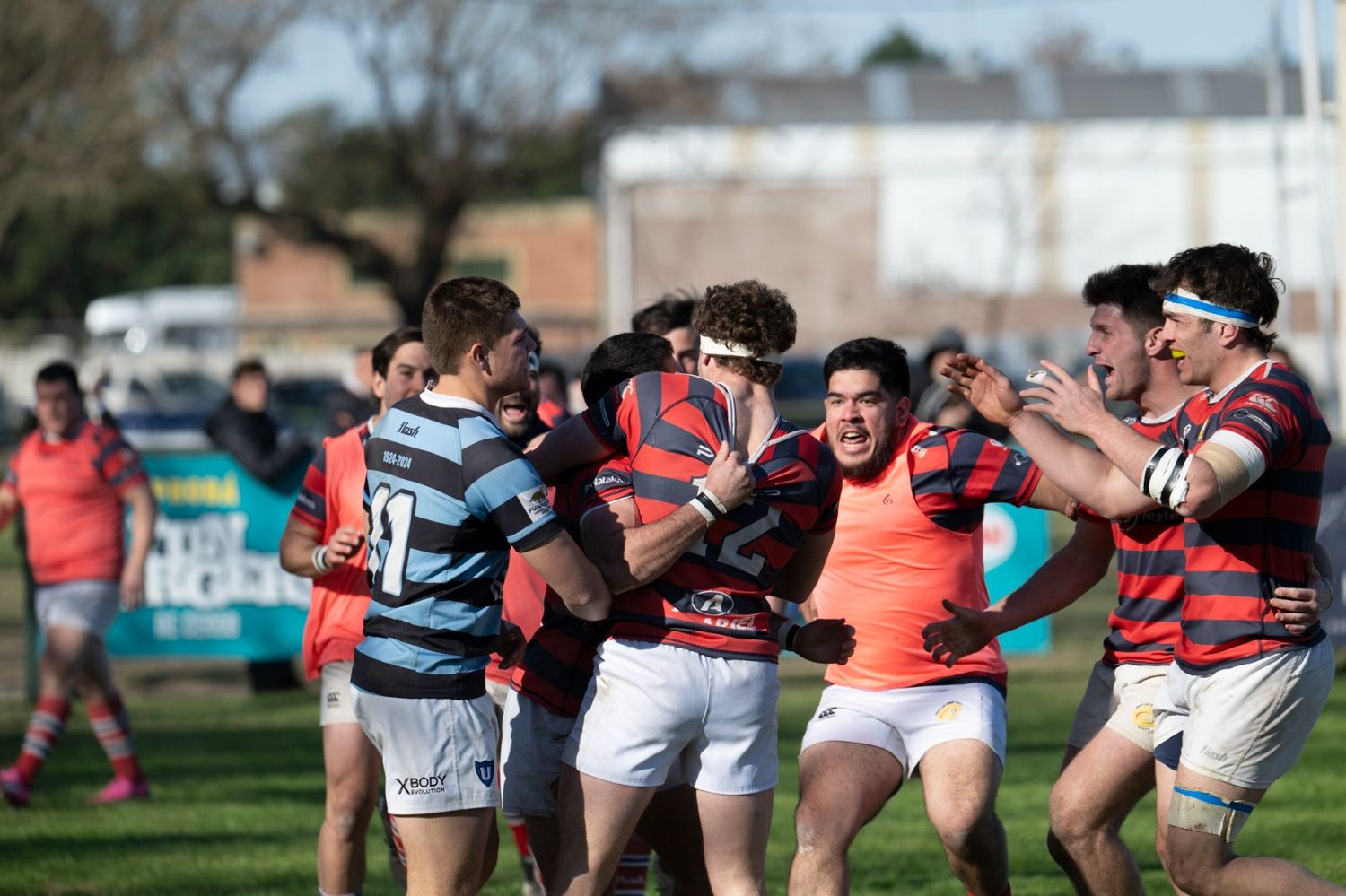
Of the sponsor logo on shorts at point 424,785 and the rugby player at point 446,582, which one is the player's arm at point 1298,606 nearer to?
the rugby player at point 446,582

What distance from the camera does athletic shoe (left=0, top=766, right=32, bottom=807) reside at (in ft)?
27.8

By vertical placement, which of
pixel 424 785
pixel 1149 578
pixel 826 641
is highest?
pixel 1149 578

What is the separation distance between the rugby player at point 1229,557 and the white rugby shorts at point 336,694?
244cm

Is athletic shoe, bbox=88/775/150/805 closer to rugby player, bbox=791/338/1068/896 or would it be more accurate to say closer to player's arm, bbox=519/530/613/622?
rugby player, bbox=791/338/1068/896

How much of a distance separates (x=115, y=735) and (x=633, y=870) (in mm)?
3972

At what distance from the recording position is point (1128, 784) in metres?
5.36

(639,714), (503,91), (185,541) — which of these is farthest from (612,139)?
(639,714)

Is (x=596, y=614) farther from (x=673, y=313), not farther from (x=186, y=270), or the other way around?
(x=186, y=270)

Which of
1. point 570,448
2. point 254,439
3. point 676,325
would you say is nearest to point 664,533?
point 570,448

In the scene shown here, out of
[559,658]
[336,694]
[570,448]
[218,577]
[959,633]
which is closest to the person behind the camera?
[570,448]

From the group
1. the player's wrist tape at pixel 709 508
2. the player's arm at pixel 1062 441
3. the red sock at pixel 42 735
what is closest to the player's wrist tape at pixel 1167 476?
the player's arm at pixel 1062 441

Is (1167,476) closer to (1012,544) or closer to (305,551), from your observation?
(305,551)

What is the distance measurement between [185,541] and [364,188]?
28.0m

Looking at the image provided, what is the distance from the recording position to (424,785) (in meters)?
4.51
